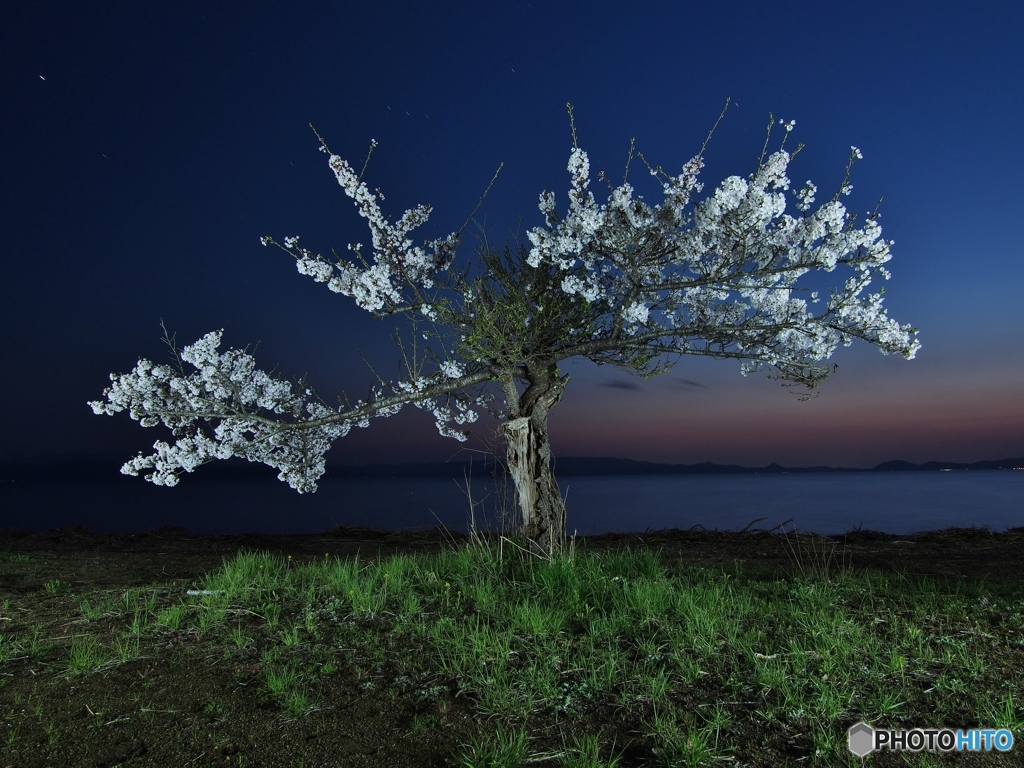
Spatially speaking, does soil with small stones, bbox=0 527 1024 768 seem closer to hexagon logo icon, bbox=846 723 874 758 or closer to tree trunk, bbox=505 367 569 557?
hexagon logo icon, bbox=846 723 874 758

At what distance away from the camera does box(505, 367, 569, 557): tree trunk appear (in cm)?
748

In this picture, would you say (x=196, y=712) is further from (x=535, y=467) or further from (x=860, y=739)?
(x=535, y=467)

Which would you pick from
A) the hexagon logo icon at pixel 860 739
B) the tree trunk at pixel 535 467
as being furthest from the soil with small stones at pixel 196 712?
the tree trunk at pixel 535 467

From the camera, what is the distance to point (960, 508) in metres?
32.8

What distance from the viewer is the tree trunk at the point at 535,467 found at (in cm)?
748

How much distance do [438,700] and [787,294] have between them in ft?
19.5

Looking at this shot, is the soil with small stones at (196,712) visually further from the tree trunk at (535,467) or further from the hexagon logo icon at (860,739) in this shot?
the tree trunk at (535,467)

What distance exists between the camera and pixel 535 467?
7.62 meters

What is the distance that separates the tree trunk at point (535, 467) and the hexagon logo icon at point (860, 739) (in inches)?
164

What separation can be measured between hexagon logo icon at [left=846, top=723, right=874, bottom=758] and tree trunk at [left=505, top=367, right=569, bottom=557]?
4.17 meters

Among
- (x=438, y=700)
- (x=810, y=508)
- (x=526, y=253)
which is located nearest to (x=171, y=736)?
(x=438, y=700)

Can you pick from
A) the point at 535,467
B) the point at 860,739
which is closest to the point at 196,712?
the point at 860,739

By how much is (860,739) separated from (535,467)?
4702 millimetres

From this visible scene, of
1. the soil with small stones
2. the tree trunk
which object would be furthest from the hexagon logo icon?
the tree trunk
